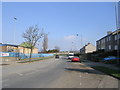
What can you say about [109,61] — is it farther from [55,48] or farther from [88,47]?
[55,48]

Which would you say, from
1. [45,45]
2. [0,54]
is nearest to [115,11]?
[0,54]

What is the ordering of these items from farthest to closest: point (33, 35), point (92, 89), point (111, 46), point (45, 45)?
point (45, 45) → point (111, 46) → point (33, 35) → point (92, 89)

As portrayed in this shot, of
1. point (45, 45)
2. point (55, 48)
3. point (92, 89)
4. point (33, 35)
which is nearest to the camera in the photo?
point (92, 89)

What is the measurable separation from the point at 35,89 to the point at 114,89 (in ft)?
13.6

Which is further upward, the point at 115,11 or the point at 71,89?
the point at 115,11

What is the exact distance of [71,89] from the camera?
862cm

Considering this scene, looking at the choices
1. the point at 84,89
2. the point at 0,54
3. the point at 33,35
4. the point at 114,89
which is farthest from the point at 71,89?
the point at 33,35

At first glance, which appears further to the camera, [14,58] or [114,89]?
[14,58]

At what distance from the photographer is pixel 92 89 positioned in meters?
8.90

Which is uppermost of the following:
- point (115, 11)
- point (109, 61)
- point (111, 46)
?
point (115, 11)

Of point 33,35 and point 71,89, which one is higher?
point 33,35

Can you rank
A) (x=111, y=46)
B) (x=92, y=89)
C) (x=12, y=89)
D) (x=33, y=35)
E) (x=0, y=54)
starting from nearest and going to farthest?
(x=12, y=89), (x=92, y=89), (x=0, y=54), (x=33, y=35), (x=111, y=46)

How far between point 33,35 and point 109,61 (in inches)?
948

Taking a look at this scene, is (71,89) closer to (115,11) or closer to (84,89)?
(84,89)
